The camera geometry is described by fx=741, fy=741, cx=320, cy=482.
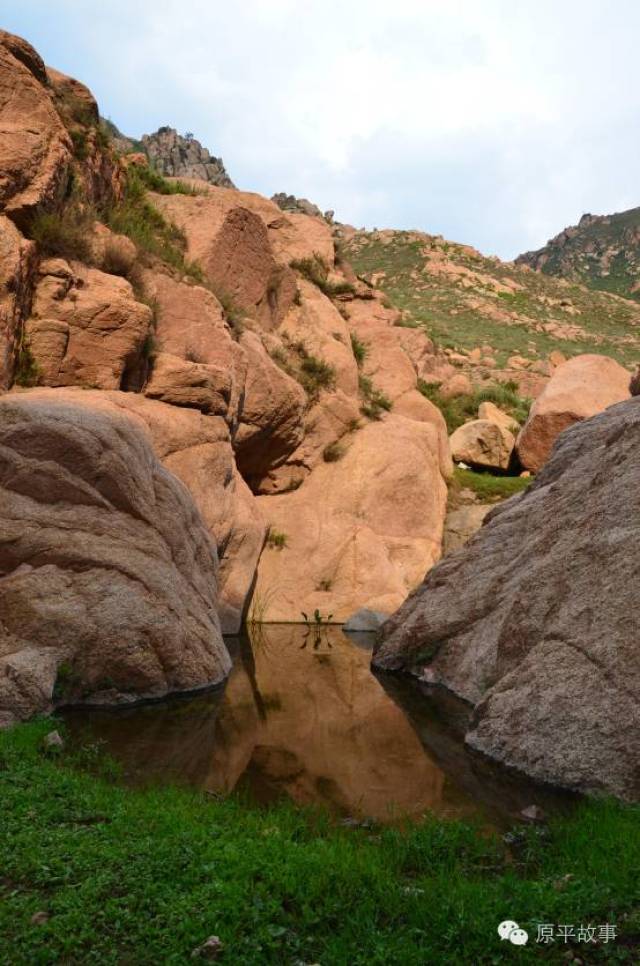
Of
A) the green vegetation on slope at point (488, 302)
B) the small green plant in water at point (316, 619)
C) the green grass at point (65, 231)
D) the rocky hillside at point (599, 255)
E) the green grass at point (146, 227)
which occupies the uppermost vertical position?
the rocky hillside at point (599, 255)

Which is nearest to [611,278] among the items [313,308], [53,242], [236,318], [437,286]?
[437,286]

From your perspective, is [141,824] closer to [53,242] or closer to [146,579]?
[146,579]

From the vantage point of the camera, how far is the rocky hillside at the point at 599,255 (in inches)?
3615

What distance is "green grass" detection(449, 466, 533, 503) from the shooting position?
2641 centimetres

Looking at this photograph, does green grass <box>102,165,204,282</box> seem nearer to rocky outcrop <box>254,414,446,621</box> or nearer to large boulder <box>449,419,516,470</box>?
rocky outcrop <box>254,414,446,621</box>

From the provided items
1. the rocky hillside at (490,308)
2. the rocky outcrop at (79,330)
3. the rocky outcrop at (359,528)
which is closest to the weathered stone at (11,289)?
the rocky outcrop at (79,330)

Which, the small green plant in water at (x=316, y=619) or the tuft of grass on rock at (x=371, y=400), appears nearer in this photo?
the small green plant in water at (x=316, y=619)

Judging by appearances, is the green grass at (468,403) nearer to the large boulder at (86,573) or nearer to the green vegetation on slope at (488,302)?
the green vegetation on slope at (488,302)

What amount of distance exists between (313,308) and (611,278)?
76643 mm

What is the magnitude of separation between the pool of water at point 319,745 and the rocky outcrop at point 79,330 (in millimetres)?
7425

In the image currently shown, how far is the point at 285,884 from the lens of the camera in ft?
16.1

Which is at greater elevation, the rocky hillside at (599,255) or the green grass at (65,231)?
the rocky hillside at (599,255)

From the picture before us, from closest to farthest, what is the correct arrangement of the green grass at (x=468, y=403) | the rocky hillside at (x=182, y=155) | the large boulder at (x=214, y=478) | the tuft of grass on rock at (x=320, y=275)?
the large boulder at (x=214, y=478) → the tuft of grass on rock at (x=320, y=275) → the green grass at (x=468, y=403) → the rocky hillside at (x=182, y=155)

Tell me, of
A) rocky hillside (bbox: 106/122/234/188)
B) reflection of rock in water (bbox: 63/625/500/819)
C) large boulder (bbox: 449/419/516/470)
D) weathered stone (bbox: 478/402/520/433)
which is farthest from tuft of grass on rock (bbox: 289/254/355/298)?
rocky hillside (bbox: 106/122/234/188)
